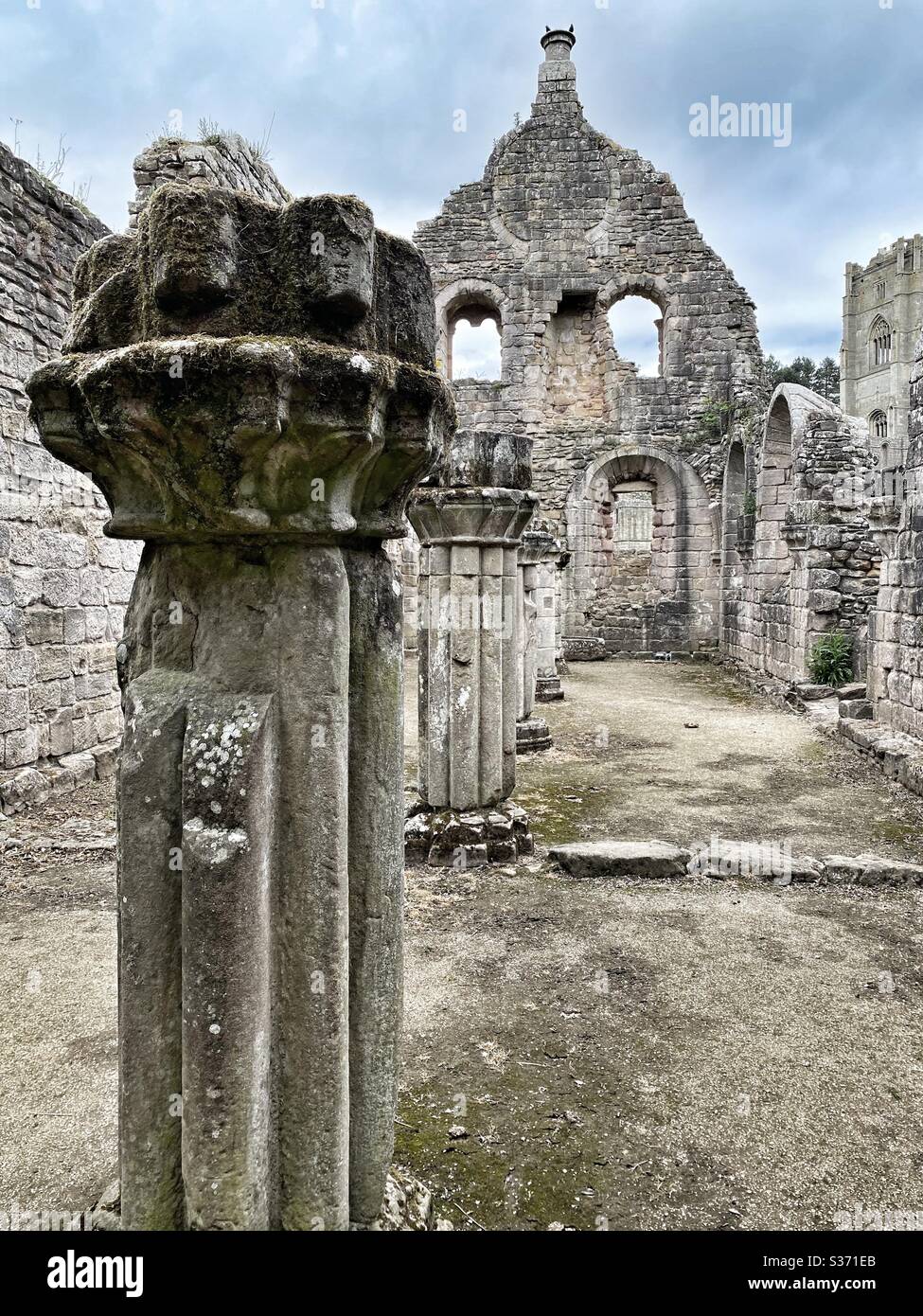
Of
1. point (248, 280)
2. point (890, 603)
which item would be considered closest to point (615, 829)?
point (890, 603)

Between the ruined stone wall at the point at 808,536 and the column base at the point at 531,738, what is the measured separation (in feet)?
15.1

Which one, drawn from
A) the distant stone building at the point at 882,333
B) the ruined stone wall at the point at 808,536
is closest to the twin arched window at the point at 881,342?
the distant stone building at the point at 882,333

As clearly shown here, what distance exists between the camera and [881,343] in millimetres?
43844

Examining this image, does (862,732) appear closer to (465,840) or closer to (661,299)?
(465,840)

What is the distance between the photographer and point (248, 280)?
1.51 m

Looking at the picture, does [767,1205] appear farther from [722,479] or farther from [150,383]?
[722,479]

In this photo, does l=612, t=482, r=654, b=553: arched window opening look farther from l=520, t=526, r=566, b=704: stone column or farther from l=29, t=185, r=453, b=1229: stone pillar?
l=29, t=185, r=453, b=1229: stone pillar

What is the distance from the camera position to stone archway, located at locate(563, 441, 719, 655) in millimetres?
16578

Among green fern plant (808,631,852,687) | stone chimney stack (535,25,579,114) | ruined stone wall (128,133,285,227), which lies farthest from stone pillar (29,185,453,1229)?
stone chimney stack (535,25,579,114)

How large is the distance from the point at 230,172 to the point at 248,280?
677cm

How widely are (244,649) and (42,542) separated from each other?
4.98 metres

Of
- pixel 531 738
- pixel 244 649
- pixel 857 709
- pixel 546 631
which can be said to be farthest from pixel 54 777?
pixel 857 709

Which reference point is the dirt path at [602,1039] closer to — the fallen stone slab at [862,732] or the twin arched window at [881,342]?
the fallen stone slab at [862,732]

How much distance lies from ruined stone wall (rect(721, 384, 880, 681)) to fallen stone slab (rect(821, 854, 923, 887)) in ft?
19.9
